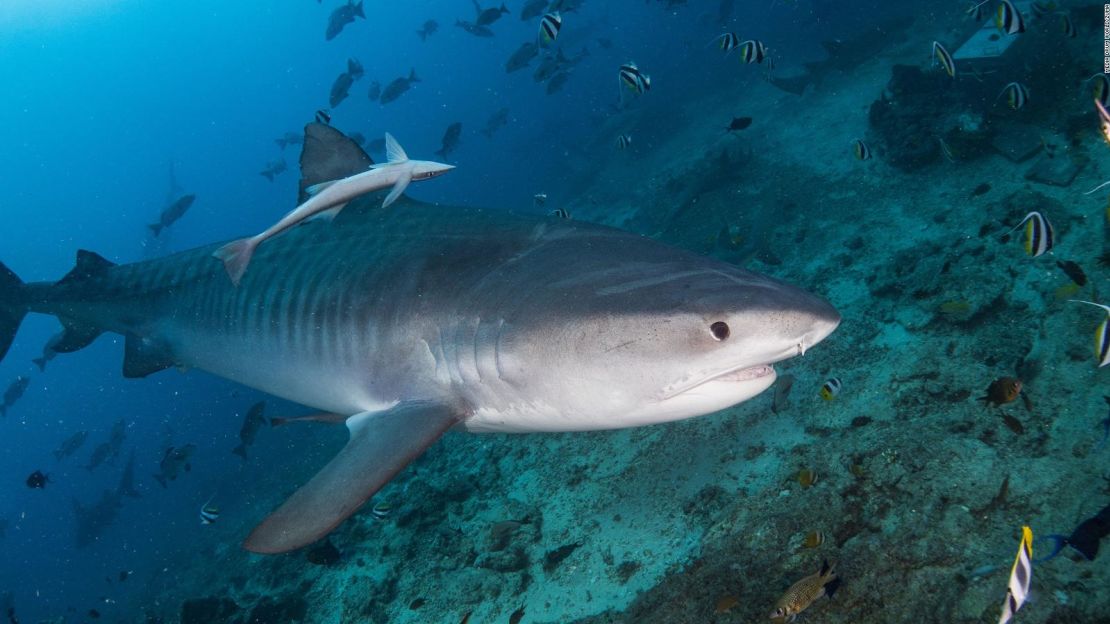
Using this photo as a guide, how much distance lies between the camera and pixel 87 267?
628cm

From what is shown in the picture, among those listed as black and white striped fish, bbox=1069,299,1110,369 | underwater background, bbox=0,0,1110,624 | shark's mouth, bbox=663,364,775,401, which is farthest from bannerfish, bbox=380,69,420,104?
black and white striped fish, bbox=1069,299,1110,369

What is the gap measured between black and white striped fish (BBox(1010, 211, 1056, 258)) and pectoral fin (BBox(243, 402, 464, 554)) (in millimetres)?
4001

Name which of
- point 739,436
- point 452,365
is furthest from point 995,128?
point 452,365

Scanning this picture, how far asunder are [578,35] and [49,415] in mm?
86178

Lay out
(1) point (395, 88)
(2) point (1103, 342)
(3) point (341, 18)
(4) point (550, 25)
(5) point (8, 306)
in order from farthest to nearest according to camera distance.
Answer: (3) point (341, 18) → (1) point (395, 88) → (4) point (550, 25) → (5) point (8, 306) → (2) point (1103, 342)

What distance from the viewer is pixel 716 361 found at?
2.37 m

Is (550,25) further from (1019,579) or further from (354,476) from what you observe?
(1019,579)

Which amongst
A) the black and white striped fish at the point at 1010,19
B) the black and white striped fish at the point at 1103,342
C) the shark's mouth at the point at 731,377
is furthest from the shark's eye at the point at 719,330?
the black and white striped fish at the point at 1010,19

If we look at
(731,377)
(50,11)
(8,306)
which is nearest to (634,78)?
(731,377)

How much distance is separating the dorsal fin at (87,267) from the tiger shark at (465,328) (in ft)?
6.36

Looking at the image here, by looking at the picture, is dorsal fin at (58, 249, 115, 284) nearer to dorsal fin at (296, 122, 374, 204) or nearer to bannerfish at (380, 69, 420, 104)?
dorsal fin at (296, 122, 374, 204)

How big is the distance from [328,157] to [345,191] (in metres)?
1.61

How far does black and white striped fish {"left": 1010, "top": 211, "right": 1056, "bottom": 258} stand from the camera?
3.47m

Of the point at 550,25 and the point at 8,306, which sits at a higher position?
the point at 550,25
